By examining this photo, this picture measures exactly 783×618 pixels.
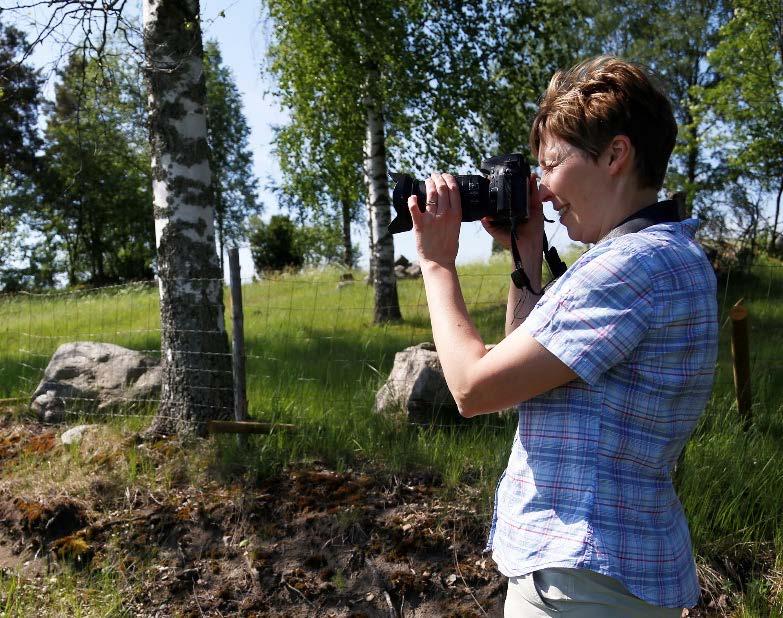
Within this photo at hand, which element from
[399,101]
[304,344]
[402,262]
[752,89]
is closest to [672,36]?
[752,89]

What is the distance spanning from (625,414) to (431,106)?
10.2 meters

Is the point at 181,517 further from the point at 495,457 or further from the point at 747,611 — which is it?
the point at 747,611

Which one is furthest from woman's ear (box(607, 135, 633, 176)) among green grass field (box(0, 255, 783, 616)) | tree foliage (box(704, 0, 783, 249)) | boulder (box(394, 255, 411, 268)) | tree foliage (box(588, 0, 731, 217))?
tree foliage (box(588, 0, 731, 217))

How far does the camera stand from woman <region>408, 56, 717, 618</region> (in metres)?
1.39

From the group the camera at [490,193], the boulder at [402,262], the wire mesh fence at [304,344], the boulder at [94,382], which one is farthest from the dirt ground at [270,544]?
the boulder at [402,262]

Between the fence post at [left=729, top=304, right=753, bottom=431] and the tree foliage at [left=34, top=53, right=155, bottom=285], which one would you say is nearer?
the fence post at [left=729, top=304, right=753, bottom=431]

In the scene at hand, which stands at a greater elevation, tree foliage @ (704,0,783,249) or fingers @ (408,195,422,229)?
tree foliage @ (704,0,783,249)

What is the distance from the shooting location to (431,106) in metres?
11.1

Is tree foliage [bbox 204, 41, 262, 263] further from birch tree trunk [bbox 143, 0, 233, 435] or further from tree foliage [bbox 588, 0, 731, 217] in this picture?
birch tree trunk [bbox 143, 0, 233, 435]

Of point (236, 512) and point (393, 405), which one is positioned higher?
point (393, 405)

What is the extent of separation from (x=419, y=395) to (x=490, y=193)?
3.37 m

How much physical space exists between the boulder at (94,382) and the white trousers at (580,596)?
478cm

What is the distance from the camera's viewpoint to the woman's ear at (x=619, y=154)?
147 centimetres

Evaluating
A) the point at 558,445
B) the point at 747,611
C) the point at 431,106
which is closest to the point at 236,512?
the point at 747,611
